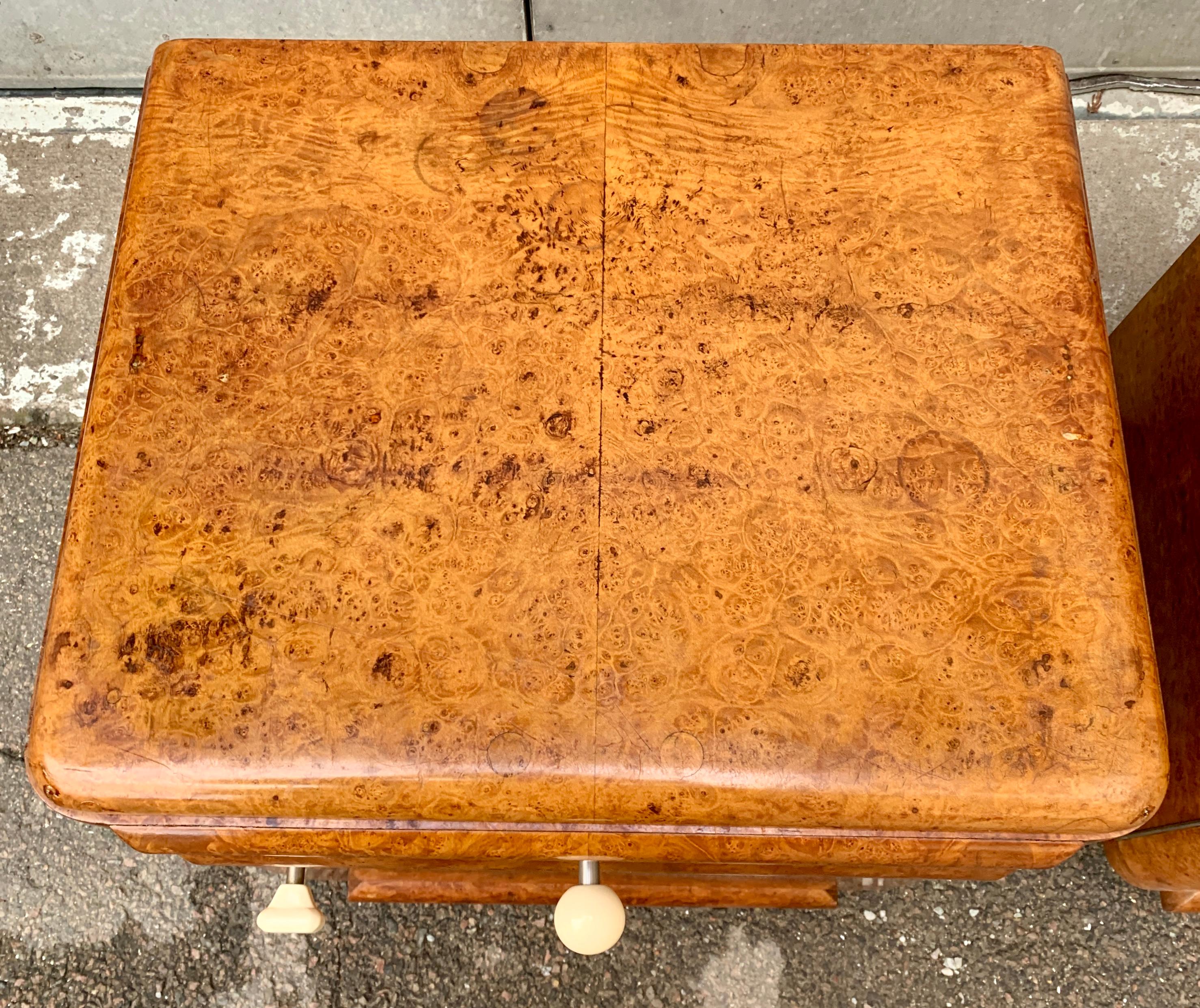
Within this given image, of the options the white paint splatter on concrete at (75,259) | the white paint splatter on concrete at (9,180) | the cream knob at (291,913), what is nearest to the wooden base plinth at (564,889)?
the cream knob at (291,913)

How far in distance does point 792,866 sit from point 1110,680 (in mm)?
378

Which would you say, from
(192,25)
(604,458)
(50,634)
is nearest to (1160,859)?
(604,458)

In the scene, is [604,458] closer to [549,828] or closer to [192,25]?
[549,828]

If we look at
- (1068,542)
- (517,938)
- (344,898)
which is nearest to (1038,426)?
(1068,542)

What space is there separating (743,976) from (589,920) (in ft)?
1.67

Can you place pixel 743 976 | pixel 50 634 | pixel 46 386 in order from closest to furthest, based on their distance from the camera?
pixel 50 634 → pixel 743 976 → pixel 46 386

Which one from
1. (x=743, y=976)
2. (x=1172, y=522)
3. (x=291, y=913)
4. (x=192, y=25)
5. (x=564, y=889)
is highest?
(x=192, y=25)

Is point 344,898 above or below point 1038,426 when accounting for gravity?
below

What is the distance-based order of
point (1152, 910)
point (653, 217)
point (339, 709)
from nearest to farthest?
point (339, 709) → point (653, 217) → point (1152, 910)

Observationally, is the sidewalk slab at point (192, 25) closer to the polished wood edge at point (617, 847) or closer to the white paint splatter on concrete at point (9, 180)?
the white paint splatter on concrete at point (9, 180)

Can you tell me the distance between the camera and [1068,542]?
857 mm

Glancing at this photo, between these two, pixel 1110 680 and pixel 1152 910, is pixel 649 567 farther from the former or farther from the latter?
pixel 1152 910

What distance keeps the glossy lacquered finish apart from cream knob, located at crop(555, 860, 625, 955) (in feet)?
2.04

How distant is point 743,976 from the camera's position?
1247mm
